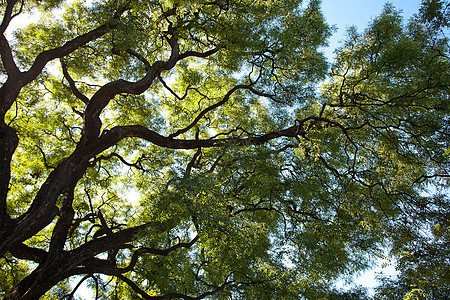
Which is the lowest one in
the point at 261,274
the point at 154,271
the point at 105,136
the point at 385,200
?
the point at 261,274

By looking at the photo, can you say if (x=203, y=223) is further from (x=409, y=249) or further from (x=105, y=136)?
(x=409, y=249)

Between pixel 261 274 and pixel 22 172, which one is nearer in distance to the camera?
pixel 261 274

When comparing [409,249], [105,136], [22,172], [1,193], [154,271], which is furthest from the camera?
[22,172]

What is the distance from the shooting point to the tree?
540 centimetres

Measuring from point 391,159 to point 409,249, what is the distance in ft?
6.94

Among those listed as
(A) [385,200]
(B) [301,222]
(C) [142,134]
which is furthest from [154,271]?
(A) [385,200]

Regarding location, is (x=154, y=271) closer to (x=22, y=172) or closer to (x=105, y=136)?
(x=105, y=136)

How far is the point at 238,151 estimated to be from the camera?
540 centimetres

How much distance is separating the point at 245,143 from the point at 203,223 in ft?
5.46

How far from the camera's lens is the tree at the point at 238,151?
5398 millimetres

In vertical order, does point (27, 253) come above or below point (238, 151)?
below

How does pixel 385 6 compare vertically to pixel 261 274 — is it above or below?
above

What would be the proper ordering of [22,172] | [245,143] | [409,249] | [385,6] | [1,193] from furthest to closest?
[22,172] < [385,6] < [245,143] < [409,249] < [1,193]

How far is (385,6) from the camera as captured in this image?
637 centimetres
